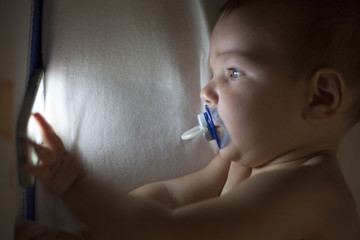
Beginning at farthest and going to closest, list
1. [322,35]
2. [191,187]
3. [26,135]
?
[191,187], [322,35], [26,135]

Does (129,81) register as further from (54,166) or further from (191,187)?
(54,166)

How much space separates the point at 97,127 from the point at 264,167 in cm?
37

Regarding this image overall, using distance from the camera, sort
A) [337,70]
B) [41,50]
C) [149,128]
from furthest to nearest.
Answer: [149,128] → [41,50] → [337,70]

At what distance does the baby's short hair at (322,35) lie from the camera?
72 centimetres

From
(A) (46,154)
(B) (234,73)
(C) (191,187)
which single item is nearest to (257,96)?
(B) (234,73)

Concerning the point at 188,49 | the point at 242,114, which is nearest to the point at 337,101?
the point at 242,114

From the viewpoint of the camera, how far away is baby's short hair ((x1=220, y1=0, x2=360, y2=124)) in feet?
2.35

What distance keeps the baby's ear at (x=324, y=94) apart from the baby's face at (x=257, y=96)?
0.06ft

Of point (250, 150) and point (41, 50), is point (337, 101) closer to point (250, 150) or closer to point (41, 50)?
point (250, 150)

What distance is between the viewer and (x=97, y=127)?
2.88 feet

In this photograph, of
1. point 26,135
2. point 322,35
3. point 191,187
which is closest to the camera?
point 26,135

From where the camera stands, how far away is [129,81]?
3.01 feet

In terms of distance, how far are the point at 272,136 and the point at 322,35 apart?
0.20 metres

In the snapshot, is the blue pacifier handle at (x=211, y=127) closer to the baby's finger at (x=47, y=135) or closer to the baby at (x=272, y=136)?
the baby at (x=272, y=136)
